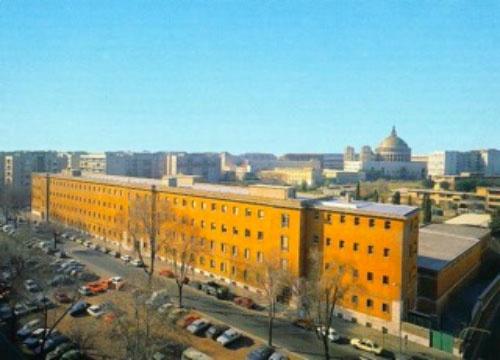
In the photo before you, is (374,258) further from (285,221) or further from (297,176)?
(297,176)

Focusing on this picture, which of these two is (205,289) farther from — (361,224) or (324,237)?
(361,224)

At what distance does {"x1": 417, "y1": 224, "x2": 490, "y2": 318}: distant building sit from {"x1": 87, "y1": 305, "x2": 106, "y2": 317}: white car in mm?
30097

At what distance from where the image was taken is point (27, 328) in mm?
35750

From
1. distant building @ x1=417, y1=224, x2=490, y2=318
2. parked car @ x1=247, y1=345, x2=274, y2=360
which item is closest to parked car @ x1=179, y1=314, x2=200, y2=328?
parked car @ x1=247, y1=345, x2=274, y2=360

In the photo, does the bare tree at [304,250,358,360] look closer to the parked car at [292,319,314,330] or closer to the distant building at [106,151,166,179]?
the parked car at [292,319,314,330]

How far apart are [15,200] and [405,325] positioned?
86.1 meters

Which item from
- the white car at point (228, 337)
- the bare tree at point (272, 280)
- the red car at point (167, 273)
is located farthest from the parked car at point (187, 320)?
the red car at point (167, 273)

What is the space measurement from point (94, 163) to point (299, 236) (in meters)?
104

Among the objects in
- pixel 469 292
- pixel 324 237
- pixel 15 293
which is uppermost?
pixel 324 237

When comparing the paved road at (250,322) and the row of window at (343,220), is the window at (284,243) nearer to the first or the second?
the row of window at (343,220)

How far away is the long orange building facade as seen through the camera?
38.0m

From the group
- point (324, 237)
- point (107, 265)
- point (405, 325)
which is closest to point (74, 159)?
point (107, 265)

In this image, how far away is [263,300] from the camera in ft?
146

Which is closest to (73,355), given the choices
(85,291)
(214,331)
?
(214,331)
